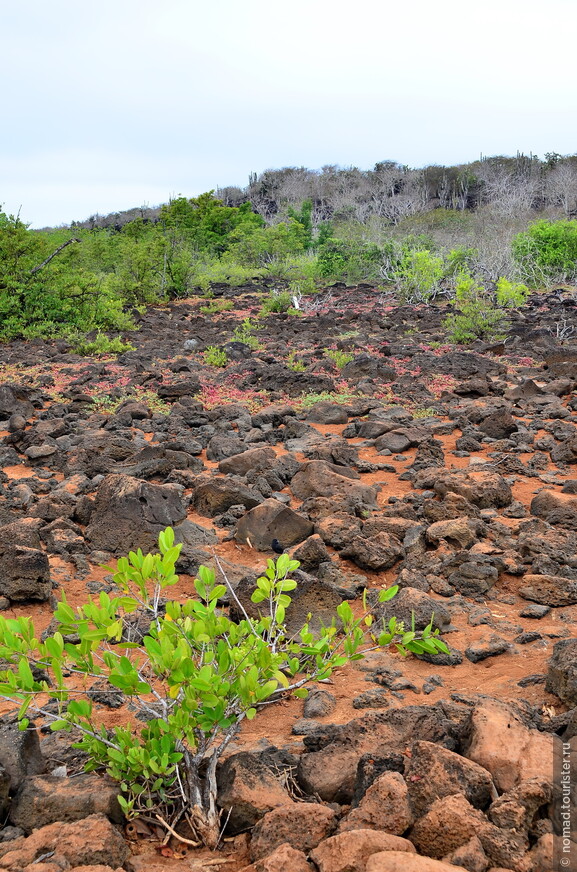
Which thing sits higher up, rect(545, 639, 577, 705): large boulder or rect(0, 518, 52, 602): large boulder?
rect(0, 518, 52, 602): large boulder

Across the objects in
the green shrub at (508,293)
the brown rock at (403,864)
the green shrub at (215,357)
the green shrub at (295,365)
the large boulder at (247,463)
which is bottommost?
the brown rock at (403,864)

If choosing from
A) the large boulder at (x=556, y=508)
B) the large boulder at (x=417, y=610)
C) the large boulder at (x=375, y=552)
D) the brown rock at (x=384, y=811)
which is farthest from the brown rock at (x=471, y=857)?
the large boulder at (x=556, y=508)

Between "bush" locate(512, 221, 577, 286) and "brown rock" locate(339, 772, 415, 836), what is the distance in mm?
25000

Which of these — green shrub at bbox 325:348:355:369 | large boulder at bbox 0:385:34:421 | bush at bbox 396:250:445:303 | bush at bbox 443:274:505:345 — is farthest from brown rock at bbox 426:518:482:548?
bush at bbox 396:250:445:303

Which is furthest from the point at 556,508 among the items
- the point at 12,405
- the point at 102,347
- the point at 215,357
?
the point at 102,347

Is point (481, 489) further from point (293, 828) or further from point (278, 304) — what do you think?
point (278, 304)

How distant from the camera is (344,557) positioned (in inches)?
180

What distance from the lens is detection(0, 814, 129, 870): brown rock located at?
1842 mm

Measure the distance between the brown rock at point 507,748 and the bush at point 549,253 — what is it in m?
24.5

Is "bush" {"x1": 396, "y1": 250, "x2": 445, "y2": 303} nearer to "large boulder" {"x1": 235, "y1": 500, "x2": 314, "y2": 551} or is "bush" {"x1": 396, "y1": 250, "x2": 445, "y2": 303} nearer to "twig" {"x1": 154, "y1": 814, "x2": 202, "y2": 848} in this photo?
"large boulder" {"x1": 235, "y1": 500, "x2": 314, "y2": 551}

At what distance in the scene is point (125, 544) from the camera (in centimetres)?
472

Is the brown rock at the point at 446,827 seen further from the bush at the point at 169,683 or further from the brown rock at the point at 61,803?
the brown rock at the point at 61,803

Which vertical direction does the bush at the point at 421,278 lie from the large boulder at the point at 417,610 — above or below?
above

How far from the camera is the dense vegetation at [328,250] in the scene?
16.2 m
